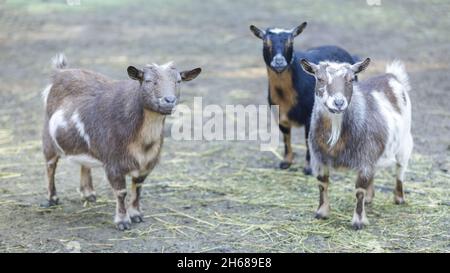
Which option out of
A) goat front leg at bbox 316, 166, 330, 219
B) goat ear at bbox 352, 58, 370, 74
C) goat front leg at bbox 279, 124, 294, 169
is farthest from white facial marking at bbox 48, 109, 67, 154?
goat front leg at bbox 279, 124, 294, 169

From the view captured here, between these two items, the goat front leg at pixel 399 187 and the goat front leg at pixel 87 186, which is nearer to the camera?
the goat front leg at pixel 399 187

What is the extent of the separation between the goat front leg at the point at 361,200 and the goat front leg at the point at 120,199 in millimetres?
1975

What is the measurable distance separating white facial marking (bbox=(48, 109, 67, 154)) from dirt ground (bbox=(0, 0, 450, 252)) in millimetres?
729

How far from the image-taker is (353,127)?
620 cm

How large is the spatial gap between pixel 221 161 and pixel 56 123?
236cm

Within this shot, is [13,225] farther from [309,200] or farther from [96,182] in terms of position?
[309,200]

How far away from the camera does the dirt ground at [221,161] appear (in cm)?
621

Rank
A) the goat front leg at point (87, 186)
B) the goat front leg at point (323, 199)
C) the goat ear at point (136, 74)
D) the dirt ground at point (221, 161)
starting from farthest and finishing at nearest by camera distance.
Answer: the goat front leg at point (87, 186) → the goat front leg at point (323, 199) → the dirt ground at point (221, 161) → the goat ear at point (136, 74)

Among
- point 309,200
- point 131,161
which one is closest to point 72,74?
point 131,161

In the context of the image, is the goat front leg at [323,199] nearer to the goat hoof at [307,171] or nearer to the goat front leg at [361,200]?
the goat front leg at [361,200]

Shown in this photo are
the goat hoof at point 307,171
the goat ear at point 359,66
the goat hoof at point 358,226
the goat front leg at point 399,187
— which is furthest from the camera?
the goat hoof at point 307,171

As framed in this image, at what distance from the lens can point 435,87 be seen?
1108 centimetres

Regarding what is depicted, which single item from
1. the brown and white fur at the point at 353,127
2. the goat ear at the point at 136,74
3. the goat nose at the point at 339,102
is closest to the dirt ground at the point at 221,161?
the brown and white fur at the point at 353,127

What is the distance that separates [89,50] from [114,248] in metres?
8.41
